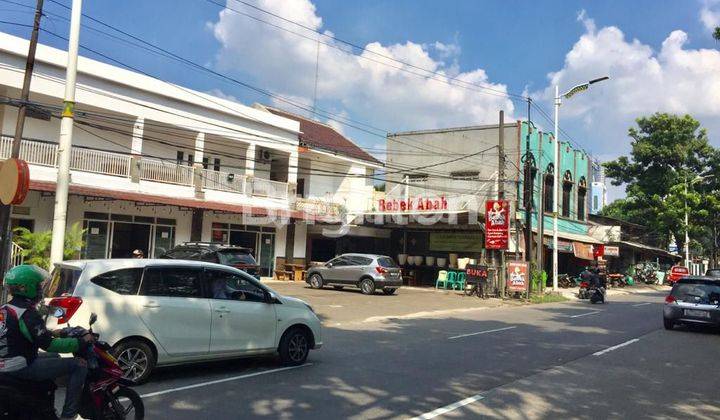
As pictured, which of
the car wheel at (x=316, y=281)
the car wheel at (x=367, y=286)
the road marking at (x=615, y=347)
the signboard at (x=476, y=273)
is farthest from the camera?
the car wheel at (x=316, y=281)

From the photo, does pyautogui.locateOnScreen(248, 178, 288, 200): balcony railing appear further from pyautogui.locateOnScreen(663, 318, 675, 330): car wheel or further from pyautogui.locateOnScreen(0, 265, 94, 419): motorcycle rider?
pyautogui.locateOnScreen(0, 265, 94, 419): motorcycle rider

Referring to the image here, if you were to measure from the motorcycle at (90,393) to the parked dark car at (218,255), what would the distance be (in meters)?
11.3

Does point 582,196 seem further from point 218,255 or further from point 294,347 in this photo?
point 294,347

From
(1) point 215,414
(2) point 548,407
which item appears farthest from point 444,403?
(1) point 215,414

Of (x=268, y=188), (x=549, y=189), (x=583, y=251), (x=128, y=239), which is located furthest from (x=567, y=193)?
(x=128, y=239)

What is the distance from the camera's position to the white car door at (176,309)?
23.2 ft

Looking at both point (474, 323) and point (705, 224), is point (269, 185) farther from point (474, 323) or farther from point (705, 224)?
point (705, 224)

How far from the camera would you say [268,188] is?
26.1 metres

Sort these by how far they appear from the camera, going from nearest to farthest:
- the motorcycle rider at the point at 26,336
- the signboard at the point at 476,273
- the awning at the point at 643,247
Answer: the motorcycle rider at the point at 26,336 < the signboard at the point at 476,273 < the awning at the point at 643,247

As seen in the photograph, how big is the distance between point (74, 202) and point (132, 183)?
2032 millimetres

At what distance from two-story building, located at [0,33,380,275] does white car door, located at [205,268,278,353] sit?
10394mm

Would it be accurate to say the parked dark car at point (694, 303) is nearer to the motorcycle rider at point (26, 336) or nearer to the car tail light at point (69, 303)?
the car tail light at point (69, 303)

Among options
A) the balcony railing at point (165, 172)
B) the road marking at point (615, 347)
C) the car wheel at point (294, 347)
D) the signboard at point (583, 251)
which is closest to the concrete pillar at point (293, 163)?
the balcony railing at point (165, 172)

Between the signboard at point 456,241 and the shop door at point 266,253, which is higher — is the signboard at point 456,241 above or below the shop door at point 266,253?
above
